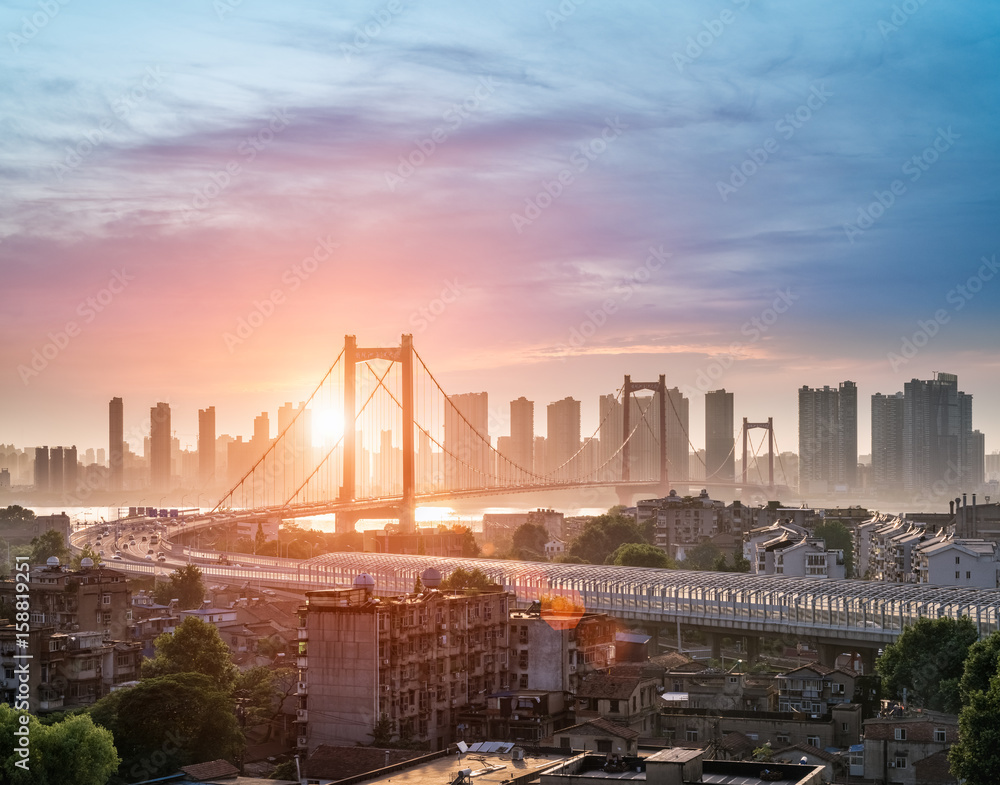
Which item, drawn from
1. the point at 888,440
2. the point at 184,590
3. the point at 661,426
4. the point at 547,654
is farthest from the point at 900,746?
the point at 888,440

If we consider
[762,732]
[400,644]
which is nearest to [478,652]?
[400,644]

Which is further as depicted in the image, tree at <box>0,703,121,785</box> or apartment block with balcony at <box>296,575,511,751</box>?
apartment block with balcony at <box>296,575,511,751</box>

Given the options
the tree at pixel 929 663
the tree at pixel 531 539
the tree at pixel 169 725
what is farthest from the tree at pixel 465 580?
the tree at pixel 531 539

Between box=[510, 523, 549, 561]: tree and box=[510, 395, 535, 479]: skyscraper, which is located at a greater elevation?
box=[510, 395, 535, 479]: skyscraper

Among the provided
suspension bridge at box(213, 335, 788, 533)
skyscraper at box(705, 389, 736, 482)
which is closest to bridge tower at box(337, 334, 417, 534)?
suspension bridge at box(213, 335, 788, 533)

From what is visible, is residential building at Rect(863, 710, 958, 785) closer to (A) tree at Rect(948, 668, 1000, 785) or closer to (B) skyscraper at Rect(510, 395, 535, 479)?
(A) tree at Rect(948, 668, 1000, 785)

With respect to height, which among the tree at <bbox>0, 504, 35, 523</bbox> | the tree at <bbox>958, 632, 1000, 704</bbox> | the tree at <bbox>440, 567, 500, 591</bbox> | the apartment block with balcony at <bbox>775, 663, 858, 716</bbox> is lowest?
the tree at <bbox>0, 504, 35, 523</bbox>

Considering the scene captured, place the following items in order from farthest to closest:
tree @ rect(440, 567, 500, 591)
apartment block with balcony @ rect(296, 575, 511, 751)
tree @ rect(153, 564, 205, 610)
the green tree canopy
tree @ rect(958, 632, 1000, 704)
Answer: the green tree canopy
tree @ rect(153, 564, 205, 610)
tree @ rect(440, 567, 500, 591)
apartment block with balcony @ rect(296, 575, 511, 751)
tree @ rect(958, 632, 1000, 704)
